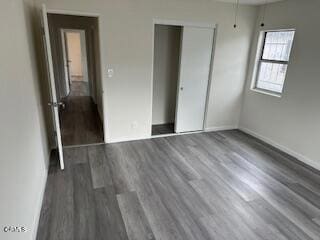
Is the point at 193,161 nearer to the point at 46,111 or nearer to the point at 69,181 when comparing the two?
the point at 69,181

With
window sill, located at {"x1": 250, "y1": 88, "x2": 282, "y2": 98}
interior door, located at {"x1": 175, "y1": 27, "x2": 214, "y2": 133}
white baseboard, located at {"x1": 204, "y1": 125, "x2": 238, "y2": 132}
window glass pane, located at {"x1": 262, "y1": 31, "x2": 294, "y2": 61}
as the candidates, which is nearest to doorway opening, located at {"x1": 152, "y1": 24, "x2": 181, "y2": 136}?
interior door, located at {"x1": 175, "y1": 27, "x2": 214, "y2": 133}

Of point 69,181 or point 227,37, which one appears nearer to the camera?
point 69,181

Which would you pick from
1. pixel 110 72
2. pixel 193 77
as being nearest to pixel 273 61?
pixel 193 77

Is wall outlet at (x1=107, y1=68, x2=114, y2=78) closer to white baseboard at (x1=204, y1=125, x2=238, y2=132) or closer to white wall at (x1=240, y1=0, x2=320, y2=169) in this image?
white baseboard at (x1=204, y1=125, x2=238, y2=132)

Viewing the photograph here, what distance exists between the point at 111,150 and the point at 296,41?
146 inches

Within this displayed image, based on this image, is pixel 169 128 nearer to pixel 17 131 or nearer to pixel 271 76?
pixel 271 76

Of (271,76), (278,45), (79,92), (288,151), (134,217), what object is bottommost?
(134,217)

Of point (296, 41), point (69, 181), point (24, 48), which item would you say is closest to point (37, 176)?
point (69, 181)

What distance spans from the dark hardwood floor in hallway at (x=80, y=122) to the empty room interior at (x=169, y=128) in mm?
40

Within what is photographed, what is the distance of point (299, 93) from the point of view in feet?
12.1

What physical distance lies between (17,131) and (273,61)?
4.36 metres

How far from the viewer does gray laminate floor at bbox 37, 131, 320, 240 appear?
2201 millimetres

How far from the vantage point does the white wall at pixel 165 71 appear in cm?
464

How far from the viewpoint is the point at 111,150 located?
3.79 meters
